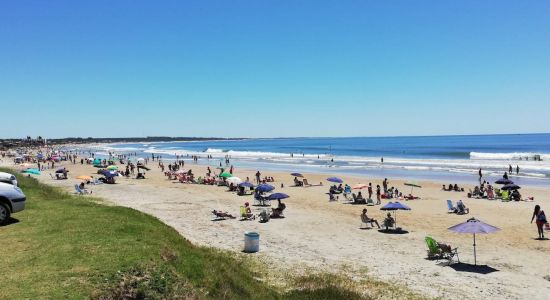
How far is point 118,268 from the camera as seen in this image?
7.90 metres

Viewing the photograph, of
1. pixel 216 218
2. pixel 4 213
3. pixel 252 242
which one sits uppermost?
pixel 4 213

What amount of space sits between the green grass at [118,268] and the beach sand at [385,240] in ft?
5.78

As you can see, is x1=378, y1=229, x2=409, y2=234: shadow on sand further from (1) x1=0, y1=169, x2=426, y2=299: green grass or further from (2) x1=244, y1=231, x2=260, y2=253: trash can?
(1) x1=0, y1=169, x2=426, y2=299: green grass

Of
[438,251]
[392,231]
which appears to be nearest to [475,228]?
[438,251]

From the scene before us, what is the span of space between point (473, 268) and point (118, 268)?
10.8 metres

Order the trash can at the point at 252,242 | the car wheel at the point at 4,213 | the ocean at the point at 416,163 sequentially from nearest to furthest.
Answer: the car wheel at the point at 4,213
the trash can at the point at 252,242
the ocean at the point at 416,163

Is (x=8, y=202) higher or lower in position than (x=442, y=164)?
higher

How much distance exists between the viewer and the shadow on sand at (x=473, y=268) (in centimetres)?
1312

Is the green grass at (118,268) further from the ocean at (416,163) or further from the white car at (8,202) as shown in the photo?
the ocean at (416,163)

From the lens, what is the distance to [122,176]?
46031mm

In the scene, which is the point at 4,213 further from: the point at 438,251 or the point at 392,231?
the point at 392,231

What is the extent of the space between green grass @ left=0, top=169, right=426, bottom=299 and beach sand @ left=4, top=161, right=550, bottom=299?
69.4 inches

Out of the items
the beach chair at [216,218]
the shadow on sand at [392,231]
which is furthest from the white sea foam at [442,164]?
the beach chair at [216,218]

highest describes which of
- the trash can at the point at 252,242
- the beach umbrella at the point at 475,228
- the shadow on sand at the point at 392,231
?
the beach umbrella at the point at 475,228
